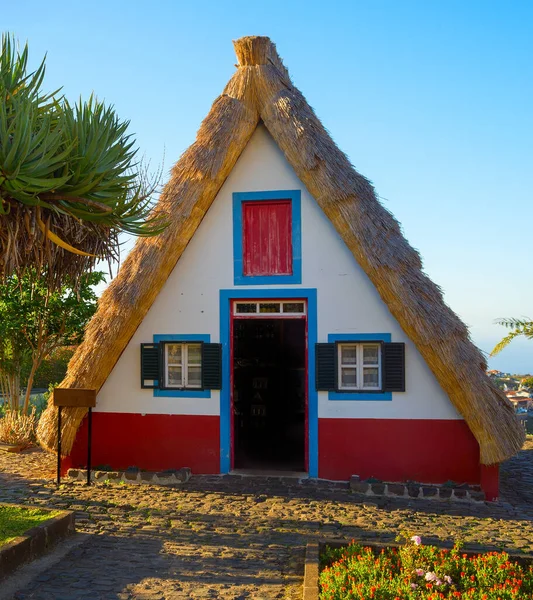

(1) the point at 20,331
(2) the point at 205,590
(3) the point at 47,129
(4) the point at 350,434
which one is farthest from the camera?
(1) the point at 20,331

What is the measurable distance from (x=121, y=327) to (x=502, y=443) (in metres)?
5.84

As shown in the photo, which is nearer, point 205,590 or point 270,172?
point 205,590

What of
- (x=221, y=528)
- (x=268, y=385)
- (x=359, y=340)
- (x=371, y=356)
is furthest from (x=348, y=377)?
(x=268, y=385)

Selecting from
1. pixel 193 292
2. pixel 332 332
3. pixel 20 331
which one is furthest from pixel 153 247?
pixel 20 331

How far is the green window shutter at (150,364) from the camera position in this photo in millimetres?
10141

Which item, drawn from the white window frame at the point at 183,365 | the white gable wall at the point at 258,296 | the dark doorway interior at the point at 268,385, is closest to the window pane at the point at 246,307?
the white gable wall at the point at 258,296

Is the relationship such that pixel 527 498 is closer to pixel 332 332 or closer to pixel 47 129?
pixel 332 332

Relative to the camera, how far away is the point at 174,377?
10.3 meters

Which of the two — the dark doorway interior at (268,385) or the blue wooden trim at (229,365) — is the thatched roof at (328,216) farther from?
the dark doorway interior at (268,385)

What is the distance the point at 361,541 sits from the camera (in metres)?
6.44

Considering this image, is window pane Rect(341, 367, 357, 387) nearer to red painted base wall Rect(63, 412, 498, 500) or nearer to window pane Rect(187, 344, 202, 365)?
red painted base wall Rect(63, 412, 498, 500)

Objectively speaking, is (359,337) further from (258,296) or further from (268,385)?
(268,385)

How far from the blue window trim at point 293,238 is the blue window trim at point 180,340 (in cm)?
107

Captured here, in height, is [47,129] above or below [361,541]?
above
